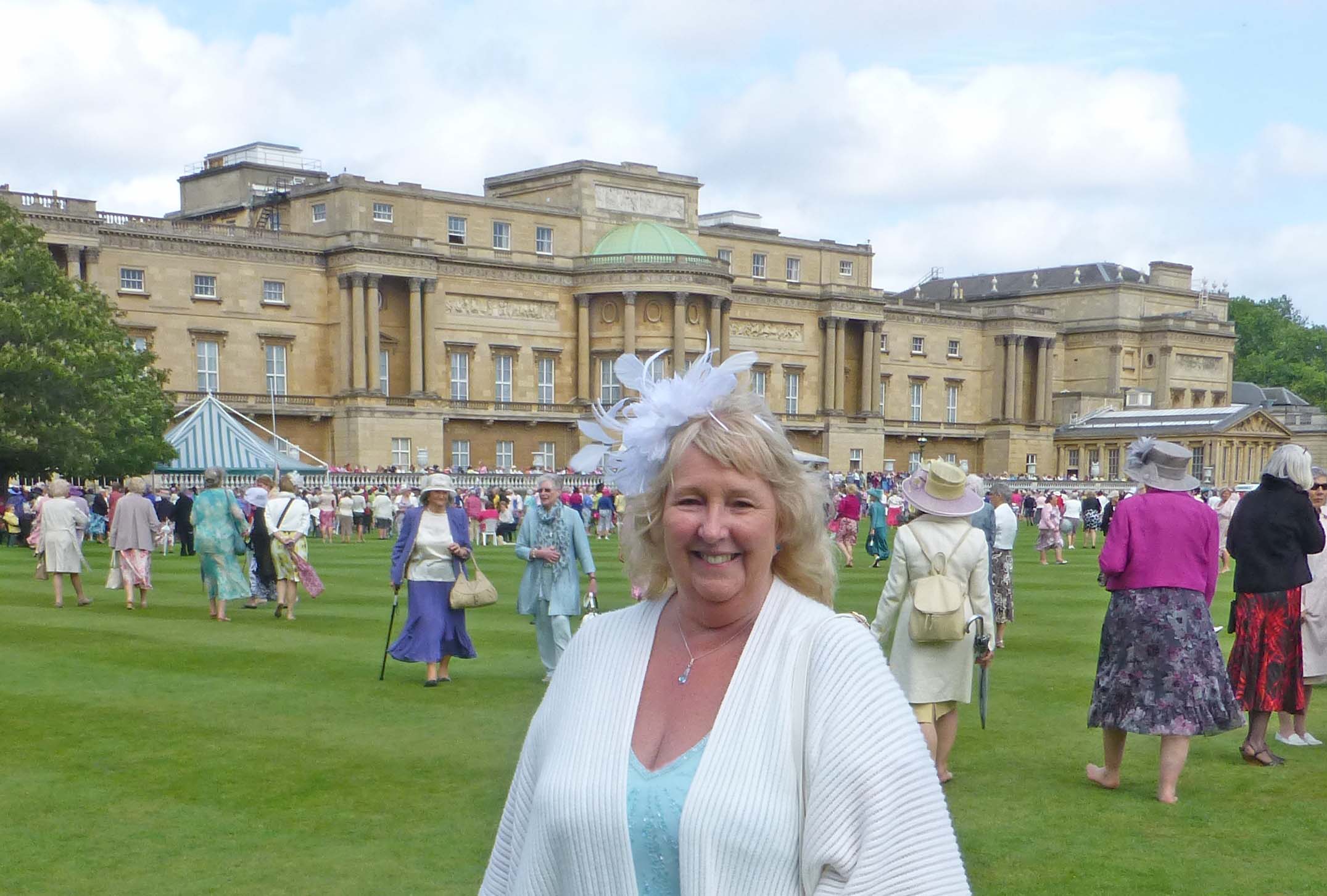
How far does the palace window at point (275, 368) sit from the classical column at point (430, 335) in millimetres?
6413

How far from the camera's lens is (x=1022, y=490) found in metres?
72.1

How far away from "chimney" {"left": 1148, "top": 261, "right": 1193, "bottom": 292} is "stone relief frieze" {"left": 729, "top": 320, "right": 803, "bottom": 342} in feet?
118

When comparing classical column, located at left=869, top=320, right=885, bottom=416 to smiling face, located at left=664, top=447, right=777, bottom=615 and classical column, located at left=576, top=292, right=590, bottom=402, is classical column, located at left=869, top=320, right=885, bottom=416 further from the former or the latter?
A: smiling face, located at left=664, top=447, right=777, bottom=615

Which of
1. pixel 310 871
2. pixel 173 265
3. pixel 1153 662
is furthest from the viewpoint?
pixel 173 265

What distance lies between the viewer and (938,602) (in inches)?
355

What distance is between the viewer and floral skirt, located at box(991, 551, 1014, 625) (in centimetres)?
1688

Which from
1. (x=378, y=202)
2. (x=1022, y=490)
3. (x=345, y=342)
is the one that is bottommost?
(x=1022, y=490)

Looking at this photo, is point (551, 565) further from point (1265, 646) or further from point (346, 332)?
point (346, 332)

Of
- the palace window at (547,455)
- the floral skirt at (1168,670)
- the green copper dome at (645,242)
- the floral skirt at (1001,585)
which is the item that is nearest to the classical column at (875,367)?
the green copper dome at (645,242)

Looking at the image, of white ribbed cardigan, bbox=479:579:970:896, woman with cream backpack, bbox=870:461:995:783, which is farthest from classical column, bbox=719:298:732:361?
white ribbed cardigan, bbox=479:579:970:896

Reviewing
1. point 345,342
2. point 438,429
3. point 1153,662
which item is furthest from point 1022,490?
point 1153,662

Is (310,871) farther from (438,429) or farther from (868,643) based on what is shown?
(438,429)

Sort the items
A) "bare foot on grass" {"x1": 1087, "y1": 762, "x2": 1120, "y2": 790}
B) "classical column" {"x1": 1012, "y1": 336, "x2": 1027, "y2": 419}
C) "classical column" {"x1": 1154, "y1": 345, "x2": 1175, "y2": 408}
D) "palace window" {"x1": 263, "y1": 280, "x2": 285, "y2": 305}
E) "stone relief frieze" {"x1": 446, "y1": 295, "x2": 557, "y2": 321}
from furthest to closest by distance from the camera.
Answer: "classical column" {"x1": 1154, "y1": 345, "x2": 1175, "y2": 408} → "classical column" {"x1": 1012, "y1": 336, "x2": 1027, "y2": 419} → "stone relief frieze" {"x1": 446, "y1": 295, "x2": 557, "y2": 321} → "palace window" {"x1": 263, "y1": 280, "x2": 285, "y2": 305} → "bare foot on grass" {"x1": 1087, "y1": 762, "x2": 1120, "y2": 790}

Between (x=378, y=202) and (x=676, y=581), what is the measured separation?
69.8 metres
